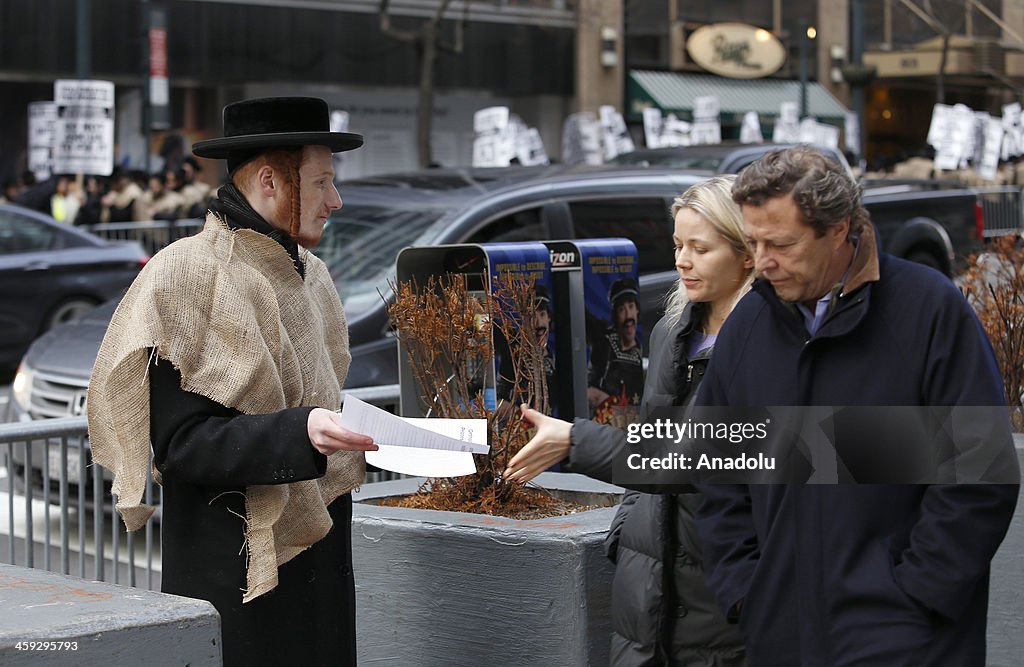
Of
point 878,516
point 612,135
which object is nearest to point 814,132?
point 612,135

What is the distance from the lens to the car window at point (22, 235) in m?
14.4

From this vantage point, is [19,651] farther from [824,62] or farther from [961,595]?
[824,62]

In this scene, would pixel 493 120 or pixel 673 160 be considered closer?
pixel 673 160

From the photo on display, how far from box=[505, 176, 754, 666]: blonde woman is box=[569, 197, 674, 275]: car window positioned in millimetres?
5296

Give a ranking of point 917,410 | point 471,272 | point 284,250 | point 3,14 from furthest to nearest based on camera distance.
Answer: point 3,14
point 471,272
point 284,250
point 917,410

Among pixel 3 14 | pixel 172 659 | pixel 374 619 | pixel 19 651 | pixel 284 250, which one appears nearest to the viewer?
pixel 19 651

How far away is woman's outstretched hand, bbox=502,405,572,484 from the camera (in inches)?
118

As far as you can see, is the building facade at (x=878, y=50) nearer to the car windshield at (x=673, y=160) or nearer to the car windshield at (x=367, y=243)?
the car windshield at (x=673, y=160)

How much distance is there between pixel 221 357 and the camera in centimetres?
324

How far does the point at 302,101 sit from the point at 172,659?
4.49ft

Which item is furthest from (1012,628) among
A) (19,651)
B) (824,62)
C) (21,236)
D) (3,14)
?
(824,62)

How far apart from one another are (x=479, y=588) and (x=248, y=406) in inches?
52.6

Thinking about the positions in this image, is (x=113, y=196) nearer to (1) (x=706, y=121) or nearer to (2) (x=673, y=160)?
(1) (x=706, y=121)

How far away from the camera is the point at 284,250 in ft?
11.3
